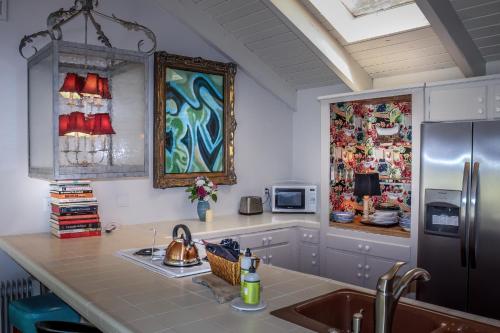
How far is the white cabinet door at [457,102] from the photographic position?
3.19 m

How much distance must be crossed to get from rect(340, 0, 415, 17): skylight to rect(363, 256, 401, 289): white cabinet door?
2016mm

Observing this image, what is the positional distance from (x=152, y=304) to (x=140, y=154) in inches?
64.4

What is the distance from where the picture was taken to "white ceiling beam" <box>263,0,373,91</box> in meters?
3.59

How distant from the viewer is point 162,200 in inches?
157

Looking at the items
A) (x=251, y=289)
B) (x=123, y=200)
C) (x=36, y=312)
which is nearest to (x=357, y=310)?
(x=251, y=289)

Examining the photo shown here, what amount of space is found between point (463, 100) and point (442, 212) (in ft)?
2.69

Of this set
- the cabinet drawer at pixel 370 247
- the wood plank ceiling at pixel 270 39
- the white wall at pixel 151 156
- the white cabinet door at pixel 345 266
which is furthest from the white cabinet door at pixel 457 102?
the white wall at pixel 151 156

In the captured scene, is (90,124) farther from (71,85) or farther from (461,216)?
(461,216)

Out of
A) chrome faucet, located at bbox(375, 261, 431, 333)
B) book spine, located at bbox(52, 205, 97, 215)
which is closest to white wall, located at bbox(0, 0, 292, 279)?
book spine, located at bbox(52, 205, 97, 215)

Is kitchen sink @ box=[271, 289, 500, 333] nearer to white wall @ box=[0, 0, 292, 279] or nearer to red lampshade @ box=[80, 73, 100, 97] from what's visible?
red lampshade @ box=[80, 73, 100, 97]

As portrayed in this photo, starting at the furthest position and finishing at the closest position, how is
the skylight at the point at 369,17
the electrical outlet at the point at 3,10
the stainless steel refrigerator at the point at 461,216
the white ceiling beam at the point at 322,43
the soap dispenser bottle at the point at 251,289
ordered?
the white ceiling beam at the point at 322,43, the skylight at the point at 369,17, the electrical outlet at the point at 3,10, the stainless steel refrigerator at the point at 461,216, the soap dispenser bottle at the point at 251,289

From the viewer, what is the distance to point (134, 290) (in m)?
1.89

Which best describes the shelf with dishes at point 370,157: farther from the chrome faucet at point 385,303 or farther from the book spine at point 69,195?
the chrome faucet at point 385,303

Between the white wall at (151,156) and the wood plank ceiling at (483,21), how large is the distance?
2126mm
